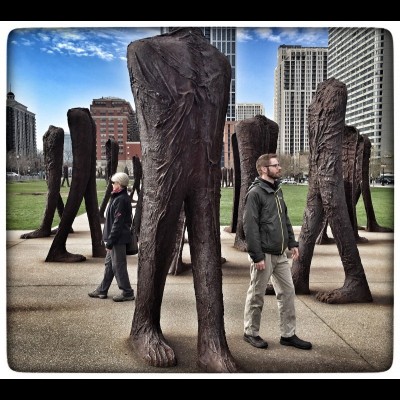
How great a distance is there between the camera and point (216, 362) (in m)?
3.34

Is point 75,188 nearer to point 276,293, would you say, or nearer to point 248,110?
point 248,110

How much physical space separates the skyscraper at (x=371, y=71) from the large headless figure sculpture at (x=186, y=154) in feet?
3.33

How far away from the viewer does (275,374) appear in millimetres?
3416

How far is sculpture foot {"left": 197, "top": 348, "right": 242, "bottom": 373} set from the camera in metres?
3.33

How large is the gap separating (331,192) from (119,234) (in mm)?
2091

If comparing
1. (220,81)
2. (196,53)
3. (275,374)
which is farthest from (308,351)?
(196,53)

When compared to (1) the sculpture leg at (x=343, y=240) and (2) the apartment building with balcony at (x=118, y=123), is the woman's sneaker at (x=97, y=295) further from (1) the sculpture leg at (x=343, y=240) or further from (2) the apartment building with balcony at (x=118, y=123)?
(1) the sculpture leg at (x=343, y=240)

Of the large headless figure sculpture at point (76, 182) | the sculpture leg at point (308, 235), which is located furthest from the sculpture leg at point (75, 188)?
the sculpture leg at point (308, 235)

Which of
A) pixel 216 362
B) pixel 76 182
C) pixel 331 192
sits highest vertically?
pixel 76 182

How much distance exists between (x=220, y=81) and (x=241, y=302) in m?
2.08

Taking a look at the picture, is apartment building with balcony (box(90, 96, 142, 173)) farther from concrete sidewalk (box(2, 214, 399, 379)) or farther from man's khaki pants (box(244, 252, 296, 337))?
man's khaki pants (box(244, 252, 296, 337))

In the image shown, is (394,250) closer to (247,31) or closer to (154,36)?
(247,31)

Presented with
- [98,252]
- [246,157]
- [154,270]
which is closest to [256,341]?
[154,270]

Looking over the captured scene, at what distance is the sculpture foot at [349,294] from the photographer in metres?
4.79
